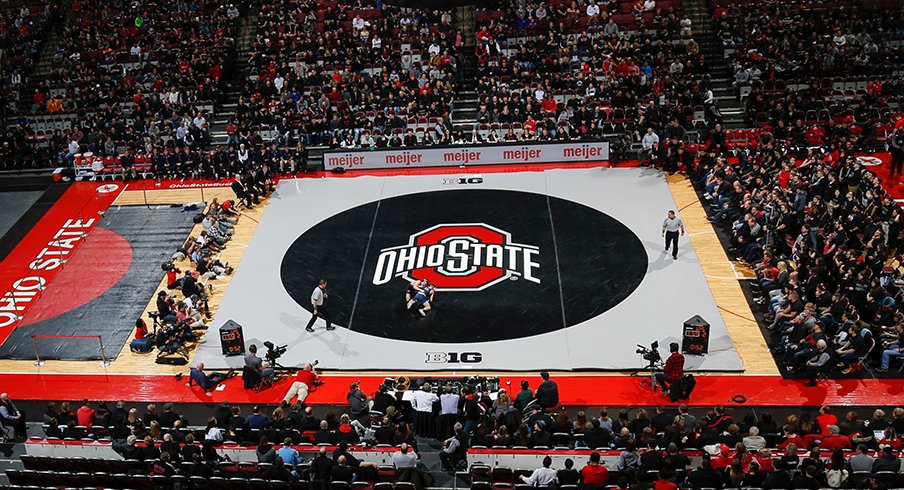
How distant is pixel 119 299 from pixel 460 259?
8982 millimetres

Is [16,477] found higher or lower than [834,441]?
lower

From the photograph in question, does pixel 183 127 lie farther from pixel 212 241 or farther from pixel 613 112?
pixel 613 112

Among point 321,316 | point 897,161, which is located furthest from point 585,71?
point 321,316

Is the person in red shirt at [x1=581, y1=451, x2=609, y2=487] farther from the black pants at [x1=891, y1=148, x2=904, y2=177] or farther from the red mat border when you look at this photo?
the black pants at [x1=891, y1=148, x2=904, y2=177]

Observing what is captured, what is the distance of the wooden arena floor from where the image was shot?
20159 mm

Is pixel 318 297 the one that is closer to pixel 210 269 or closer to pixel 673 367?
pixel 210 269

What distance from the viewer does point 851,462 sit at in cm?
1448

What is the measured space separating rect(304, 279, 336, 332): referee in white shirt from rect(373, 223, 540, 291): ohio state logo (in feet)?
7.39

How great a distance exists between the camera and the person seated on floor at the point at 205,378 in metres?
19.6

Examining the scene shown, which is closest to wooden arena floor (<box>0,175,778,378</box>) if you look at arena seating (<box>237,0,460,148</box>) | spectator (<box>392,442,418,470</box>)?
spectator (<box>392,442,418,470</box>)

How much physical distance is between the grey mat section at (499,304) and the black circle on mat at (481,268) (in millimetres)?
78

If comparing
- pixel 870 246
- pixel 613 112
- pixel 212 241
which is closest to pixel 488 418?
pixel 870 246

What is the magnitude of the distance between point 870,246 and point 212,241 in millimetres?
17081

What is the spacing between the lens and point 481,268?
77.8 feet
